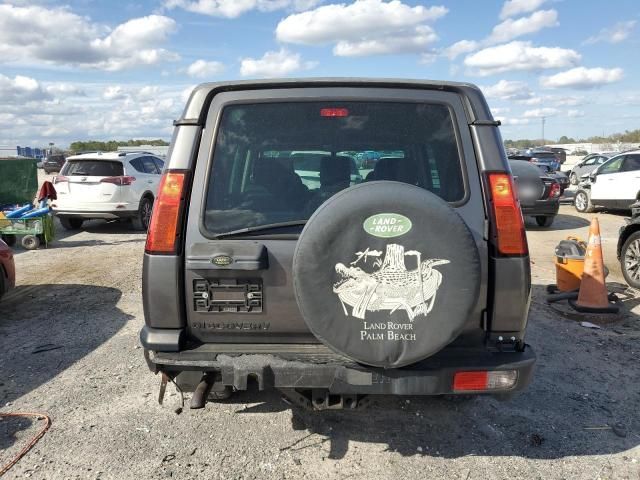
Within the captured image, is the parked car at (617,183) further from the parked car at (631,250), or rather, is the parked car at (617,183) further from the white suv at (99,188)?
the white suv at (99,188)

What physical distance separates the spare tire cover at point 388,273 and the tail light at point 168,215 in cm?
71

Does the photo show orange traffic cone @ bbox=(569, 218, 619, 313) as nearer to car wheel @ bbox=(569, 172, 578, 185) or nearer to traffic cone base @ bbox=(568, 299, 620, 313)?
traffic cone base @ bbox=(568, 299, 620, 313)

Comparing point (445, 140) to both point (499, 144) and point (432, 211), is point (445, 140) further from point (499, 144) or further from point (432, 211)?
point (432, 211)

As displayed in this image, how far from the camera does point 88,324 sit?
536 cm

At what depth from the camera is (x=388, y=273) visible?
2.29 meters

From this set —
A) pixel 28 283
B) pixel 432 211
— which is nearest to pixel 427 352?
pixel 432 211

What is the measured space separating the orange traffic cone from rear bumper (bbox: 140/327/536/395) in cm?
359

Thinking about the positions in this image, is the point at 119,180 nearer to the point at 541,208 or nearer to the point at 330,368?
the point at 541,208

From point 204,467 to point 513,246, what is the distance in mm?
2089

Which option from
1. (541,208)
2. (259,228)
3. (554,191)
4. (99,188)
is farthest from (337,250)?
(554,191)

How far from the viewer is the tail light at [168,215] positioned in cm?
259

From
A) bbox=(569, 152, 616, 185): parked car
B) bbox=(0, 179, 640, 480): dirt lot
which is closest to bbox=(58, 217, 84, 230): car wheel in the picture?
bbox=(0, 179, 640, 480): dirt lot

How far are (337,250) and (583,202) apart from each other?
53.3ft

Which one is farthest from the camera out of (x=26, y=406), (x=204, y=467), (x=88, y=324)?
(x=88, y=324)
